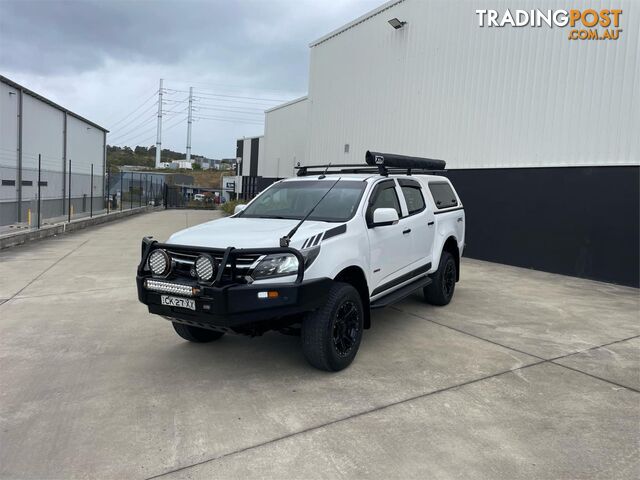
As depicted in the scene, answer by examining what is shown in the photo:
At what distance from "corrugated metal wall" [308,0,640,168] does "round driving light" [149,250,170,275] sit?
29.3 feet

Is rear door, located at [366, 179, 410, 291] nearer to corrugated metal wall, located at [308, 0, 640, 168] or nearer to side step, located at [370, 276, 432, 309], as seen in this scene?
side step, located at [370, 276, 432, 309]

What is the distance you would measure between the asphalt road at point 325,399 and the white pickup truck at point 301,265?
1.64 feet

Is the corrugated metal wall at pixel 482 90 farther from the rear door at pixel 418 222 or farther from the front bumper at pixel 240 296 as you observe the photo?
the front bumper at pixel 240 296

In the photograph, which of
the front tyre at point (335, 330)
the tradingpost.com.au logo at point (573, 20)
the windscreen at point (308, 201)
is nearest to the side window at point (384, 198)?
the windscreen at point (308, 201)

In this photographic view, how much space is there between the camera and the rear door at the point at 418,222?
6.20m

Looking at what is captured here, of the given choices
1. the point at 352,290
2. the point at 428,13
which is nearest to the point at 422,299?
the point at 352,290

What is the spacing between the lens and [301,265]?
4117 mm

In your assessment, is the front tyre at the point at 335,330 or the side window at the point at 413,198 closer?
the front tyre at the point at 335,330

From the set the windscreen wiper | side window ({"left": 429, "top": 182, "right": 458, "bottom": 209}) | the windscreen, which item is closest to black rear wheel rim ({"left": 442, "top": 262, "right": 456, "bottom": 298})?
side window ({"left": 429, "top": 182, "right": 458, "bottom": 209})

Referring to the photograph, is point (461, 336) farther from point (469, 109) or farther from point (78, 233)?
point (78, 233)

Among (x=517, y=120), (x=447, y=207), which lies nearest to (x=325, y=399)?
(x=447, y=207)

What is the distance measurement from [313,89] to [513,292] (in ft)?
46.1

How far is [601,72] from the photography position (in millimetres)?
9992

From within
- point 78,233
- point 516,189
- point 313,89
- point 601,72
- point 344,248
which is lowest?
point 78,233
